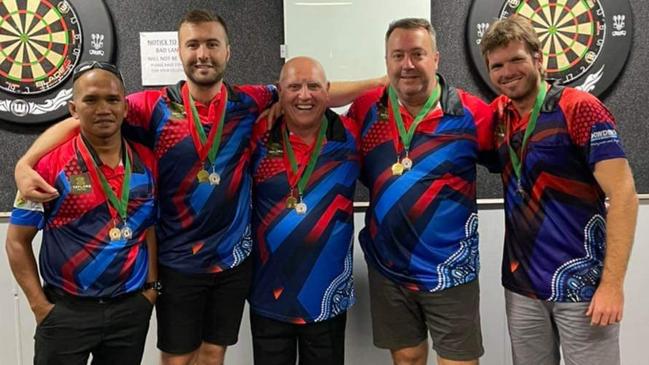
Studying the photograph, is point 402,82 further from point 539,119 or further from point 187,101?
point 187,101

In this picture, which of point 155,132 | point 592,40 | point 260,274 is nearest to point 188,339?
point 260,274

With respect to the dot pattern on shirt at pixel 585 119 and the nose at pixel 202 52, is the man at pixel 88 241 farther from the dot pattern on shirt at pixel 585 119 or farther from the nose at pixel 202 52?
the dot pattern on shirt at pixel 585 119

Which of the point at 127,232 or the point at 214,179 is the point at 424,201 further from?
the point at 127,232

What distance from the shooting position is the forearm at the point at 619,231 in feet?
4.96

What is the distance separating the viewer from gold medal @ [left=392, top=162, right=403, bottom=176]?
1.77 meters

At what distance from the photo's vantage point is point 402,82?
1.77 meters

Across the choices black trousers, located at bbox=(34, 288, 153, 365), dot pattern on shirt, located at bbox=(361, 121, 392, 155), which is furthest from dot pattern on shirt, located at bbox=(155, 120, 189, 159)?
dot pattern on shirt, located at bbox=(361, 121, 392, 155)

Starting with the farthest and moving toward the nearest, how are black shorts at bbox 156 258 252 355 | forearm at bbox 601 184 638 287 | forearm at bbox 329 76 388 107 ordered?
forearm at bbox 329 76 388 107, black shorts at bbox 156 258 252 355, forearm at bbox 601 184 638 287

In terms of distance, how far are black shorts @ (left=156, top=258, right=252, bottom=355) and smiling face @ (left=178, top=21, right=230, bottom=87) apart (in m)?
0.65

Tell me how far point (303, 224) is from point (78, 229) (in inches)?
27.4

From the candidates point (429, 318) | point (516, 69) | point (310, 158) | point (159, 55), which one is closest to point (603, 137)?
point (516, 69)

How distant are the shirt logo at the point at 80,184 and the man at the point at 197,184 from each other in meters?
0.25

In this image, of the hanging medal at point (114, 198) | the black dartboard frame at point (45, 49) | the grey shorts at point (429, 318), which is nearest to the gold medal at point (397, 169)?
the grey shorts at point (429, 318)

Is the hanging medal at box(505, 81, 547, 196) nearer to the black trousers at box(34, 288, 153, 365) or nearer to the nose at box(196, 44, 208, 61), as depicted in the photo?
the nose at box(196, 44, 208, 61)
